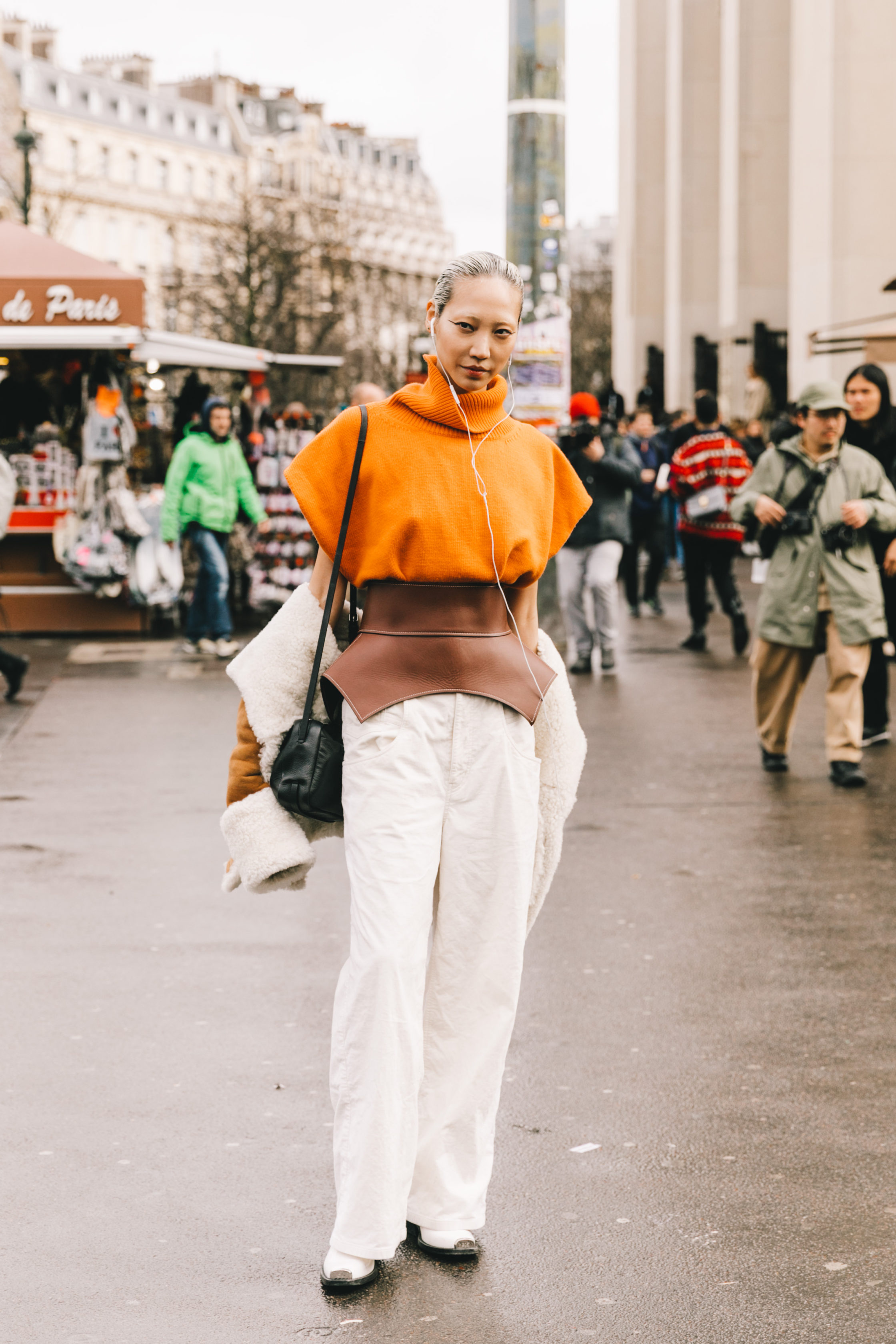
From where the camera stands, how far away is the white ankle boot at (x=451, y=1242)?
138 inches

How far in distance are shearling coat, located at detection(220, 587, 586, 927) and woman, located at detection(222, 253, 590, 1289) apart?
1cm

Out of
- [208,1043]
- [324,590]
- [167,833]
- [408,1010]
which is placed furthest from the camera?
[167,833]

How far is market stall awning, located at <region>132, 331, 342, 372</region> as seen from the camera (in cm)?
1523

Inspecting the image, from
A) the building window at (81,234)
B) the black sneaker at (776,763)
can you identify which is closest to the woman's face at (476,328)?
the black sneaker at (776,763)

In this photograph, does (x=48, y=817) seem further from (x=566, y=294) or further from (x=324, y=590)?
(x=566, y=294)

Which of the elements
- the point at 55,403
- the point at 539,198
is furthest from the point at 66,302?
the point at 539,198

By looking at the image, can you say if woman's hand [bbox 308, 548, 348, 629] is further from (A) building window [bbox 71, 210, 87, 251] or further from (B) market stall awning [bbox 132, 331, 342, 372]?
(A) building window [bbox 71, 210, 87, 251]

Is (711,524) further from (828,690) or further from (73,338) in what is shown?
(73,338)

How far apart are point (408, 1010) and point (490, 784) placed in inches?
18.0

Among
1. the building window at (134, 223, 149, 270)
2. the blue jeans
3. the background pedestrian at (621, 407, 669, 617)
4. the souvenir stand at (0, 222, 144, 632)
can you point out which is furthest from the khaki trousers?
the building window at (134, 223, 149, 270)

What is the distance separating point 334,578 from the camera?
11.7 ft

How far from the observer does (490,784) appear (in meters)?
3.48

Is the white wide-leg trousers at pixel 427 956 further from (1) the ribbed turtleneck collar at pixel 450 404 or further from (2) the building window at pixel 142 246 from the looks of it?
(2) the building window at pixel 142 246

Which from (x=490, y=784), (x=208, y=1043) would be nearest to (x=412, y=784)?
(x=490, y=784)
